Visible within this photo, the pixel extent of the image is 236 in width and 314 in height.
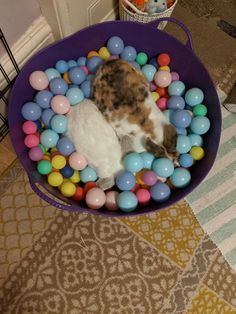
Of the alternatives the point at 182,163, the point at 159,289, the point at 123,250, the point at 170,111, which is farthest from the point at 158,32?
the point at 159,289

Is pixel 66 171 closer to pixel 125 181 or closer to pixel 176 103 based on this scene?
pixel 125 181

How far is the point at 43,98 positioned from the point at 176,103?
1.49 feet

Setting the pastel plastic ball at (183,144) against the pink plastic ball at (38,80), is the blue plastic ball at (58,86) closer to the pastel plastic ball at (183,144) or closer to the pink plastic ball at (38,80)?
the pink plastic ball at (38,80)

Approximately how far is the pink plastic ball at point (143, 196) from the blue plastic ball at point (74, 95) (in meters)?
0.37

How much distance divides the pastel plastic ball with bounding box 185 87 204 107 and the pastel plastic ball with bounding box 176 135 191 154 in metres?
0.14

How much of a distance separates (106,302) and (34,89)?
29.6 inches

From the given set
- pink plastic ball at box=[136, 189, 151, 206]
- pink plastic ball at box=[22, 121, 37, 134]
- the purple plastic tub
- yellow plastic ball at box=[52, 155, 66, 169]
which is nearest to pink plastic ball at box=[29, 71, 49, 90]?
the purple plastic tub

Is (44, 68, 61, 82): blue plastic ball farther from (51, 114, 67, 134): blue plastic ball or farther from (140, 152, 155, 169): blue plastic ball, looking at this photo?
(140, 152, 155, 169): blue plastic ball

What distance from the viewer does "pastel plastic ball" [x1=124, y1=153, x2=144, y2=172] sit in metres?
1.13

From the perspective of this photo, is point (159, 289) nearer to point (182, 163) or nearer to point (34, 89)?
point (182, 163)

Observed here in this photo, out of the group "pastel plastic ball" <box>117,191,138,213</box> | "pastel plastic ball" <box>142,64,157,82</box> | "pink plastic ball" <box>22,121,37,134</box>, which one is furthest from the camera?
"pastel plastic ball" <box>142,64,157,82</box>

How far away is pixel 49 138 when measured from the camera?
1.19 m

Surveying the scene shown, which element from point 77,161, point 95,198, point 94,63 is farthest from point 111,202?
point 94,63

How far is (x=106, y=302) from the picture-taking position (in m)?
1.14
